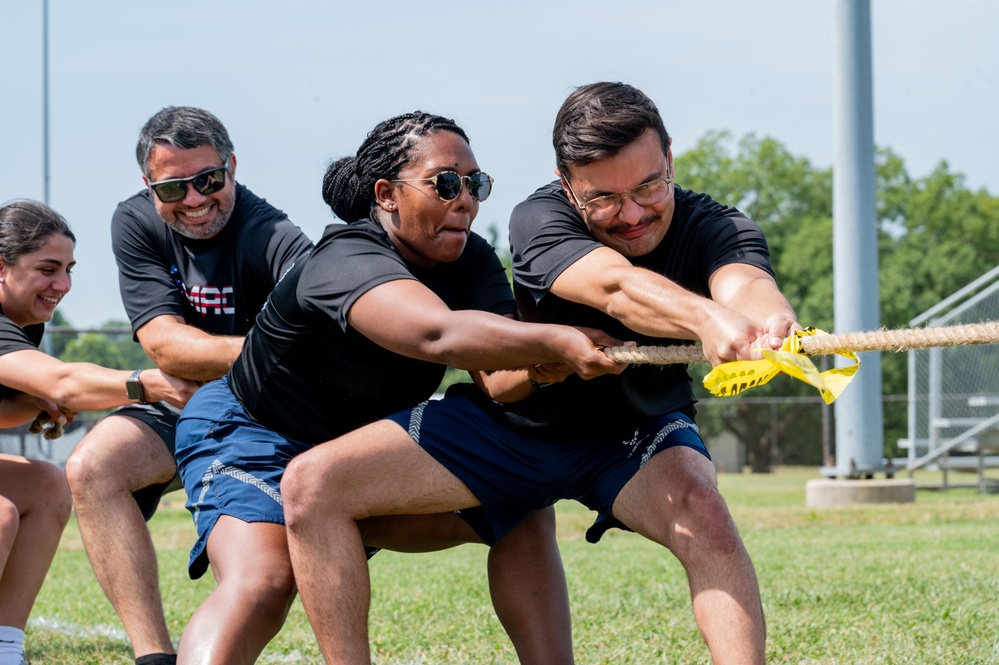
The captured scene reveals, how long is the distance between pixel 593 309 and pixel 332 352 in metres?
0.81

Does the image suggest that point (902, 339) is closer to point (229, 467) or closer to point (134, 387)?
point (229, 467)

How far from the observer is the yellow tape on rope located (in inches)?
106

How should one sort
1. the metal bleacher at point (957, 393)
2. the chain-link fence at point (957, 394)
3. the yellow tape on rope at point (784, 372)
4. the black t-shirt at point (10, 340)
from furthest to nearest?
the chain-link fence at point (957, 394) → the metal bleacher at point (957, 393) → the black t-shirt at point (10, 340) → the yellow tape on rope at point (784, 372)

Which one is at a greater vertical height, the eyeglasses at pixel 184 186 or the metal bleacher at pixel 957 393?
the eyeglasses at pixel 184 186

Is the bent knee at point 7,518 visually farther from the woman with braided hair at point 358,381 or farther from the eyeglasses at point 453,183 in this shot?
the eyeglasses at point 453,183

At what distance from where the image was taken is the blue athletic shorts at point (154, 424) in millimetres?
4684

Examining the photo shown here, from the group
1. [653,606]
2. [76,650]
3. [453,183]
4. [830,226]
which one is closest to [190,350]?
[453,183]

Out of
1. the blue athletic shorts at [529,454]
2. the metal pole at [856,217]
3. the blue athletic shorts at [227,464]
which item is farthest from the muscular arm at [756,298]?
the metal pole at [856,217]

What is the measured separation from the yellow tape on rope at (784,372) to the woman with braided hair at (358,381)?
0.48 meters

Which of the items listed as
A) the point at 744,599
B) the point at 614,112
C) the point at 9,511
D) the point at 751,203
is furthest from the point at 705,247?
the point at 751,203

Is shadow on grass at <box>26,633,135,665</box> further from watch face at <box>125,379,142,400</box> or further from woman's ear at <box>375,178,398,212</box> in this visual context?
woman's ear at <box>375,178,398,212</box>

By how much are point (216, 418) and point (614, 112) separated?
1.64 metres

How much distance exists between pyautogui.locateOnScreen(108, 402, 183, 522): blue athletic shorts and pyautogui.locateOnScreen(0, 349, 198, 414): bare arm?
256 mm

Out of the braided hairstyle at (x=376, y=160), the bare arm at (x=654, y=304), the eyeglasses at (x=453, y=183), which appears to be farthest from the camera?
the braided hairstyle at (x=376, y=160)
